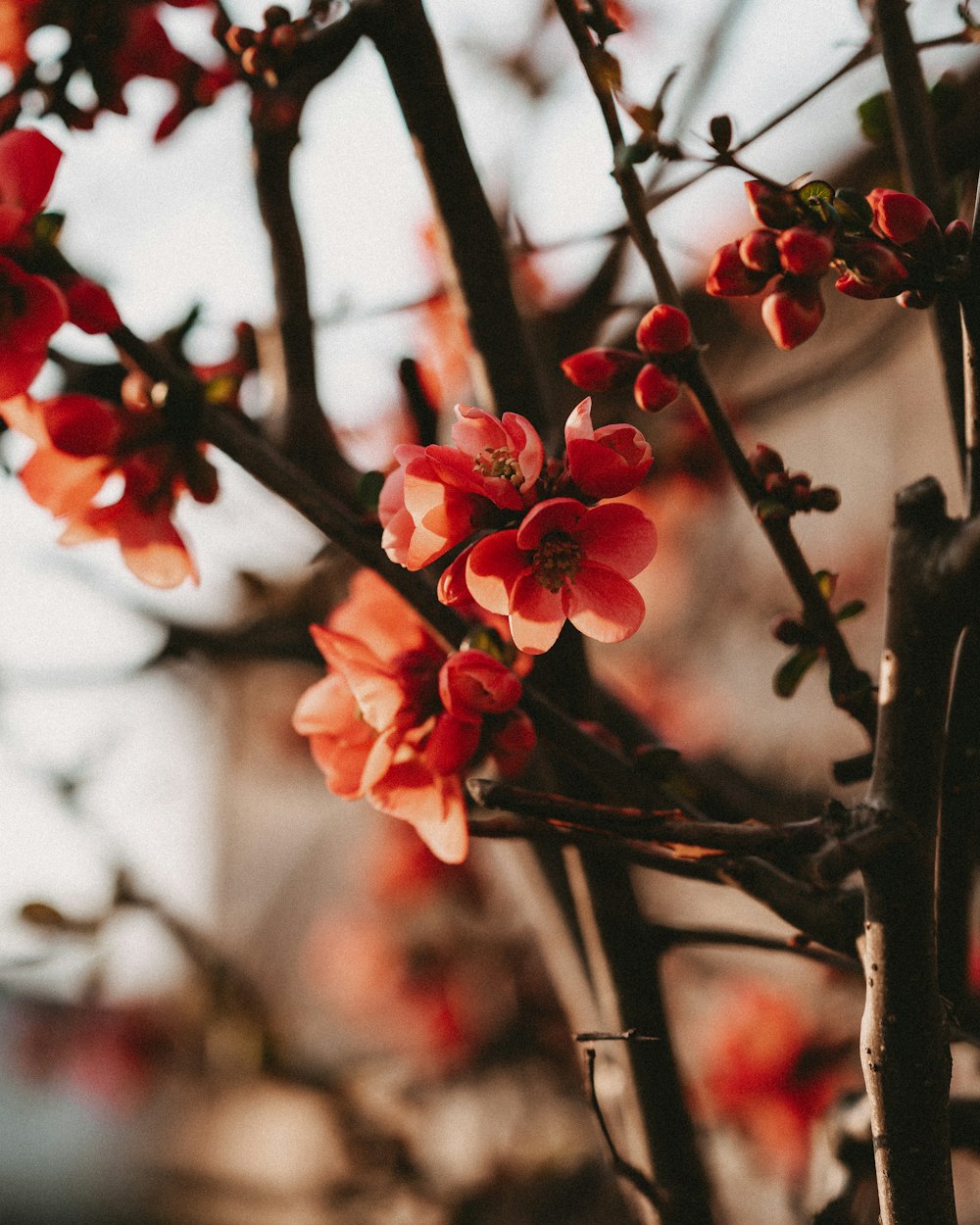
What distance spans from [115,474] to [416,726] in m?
0.32

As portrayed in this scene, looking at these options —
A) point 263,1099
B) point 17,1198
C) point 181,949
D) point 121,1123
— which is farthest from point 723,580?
point 17,1198

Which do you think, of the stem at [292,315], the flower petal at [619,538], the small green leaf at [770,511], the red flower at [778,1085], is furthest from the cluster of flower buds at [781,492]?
the red flower at [778,1085]

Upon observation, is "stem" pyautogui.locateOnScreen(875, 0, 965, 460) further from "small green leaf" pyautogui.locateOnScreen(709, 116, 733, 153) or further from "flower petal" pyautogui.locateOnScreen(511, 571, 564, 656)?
"flower petal" pyautogui.locateOnScreen(511, 571, 564, 656)

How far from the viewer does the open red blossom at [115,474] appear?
0.68m

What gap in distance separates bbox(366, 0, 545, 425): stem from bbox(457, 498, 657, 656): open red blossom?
0.34 meters

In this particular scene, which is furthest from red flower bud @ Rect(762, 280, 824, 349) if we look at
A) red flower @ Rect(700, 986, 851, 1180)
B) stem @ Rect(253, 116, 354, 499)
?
red flower @ Rect(700, 986, 851, 1180)

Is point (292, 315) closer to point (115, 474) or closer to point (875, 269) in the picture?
point (115, 474)

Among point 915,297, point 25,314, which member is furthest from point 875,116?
point 25,314

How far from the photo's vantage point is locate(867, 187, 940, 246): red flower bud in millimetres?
490

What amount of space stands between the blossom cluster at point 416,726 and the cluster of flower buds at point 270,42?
445 mm

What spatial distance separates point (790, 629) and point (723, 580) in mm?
2609

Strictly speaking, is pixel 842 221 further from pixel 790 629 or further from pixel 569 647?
pixel 569 647

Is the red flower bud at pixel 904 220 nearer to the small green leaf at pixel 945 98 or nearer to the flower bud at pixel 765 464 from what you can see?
the flower bud at pixel 765 464

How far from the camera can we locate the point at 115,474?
712mm
